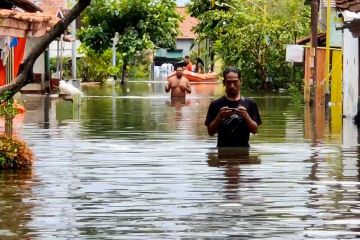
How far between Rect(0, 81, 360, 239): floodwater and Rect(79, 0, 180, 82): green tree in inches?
1383

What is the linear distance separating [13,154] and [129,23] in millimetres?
44962

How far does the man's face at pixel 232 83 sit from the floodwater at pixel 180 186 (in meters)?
0.87

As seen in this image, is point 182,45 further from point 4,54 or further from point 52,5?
point 4,54

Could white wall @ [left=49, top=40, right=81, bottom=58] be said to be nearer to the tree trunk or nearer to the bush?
the bush

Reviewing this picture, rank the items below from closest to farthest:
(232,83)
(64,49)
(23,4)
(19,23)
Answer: (232,83) < (19,23) < (23,4) < (64,49)

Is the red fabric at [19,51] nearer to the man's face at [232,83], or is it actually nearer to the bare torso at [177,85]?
the bare torso at [177,85]

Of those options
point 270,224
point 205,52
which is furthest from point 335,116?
point 205,52

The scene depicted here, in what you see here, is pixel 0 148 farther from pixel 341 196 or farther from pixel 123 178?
pixel 341 196

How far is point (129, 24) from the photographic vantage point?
58750 mm

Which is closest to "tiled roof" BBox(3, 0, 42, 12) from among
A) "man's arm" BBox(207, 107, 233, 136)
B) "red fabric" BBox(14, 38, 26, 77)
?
"red fabric" BBox(14, 38, 26, 77)

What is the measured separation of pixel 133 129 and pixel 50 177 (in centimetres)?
929

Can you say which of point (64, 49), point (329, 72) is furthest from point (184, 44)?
point (329, 72)

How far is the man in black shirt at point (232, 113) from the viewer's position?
1435 centimetres

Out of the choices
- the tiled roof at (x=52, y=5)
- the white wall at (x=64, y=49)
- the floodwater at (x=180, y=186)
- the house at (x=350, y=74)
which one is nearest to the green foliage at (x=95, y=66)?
the tiled roof at (x=52, y=5)
